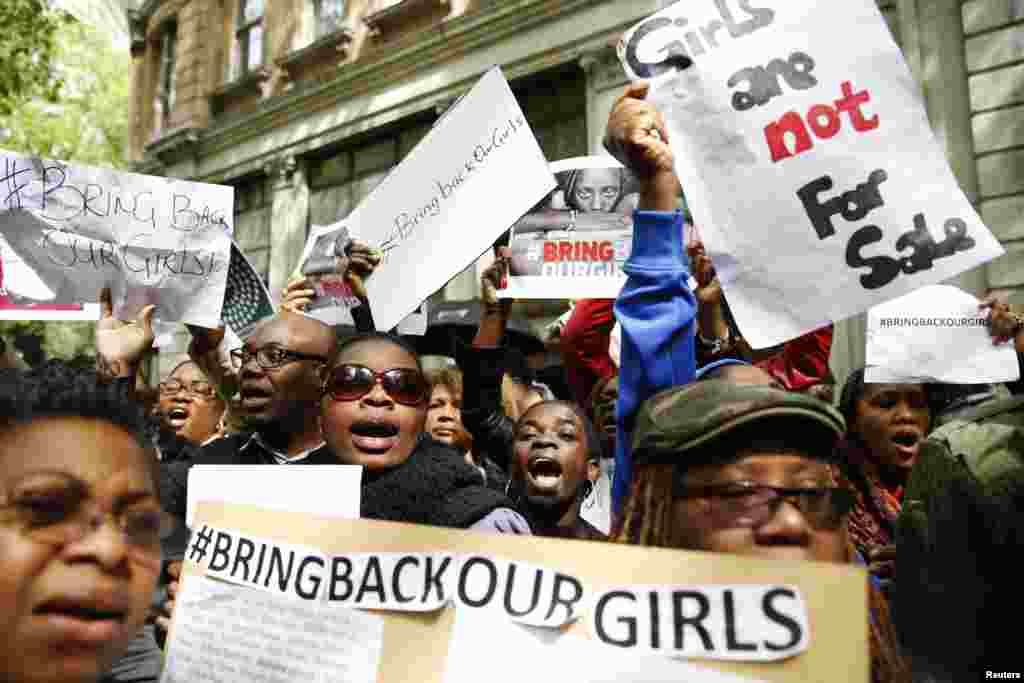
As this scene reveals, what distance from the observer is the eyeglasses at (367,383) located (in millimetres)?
2410

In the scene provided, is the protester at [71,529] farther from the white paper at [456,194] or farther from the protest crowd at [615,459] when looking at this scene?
the white paper at [456,194]

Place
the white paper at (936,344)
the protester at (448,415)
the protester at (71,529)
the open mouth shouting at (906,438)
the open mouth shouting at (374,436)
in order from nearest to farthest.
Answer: the protester at (71,529) < the open mouth shouting at (374,436) < the open mouth shouting at (906,438) < the white paper at (936,344) < the protester at (448,415)

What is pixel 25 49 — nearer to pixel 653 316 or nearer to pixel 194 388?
pixel 194 388

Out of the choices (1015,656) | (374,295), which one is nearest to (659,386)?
(1015,656)

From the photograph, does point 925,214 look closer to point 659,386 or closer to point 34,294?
point 659,386

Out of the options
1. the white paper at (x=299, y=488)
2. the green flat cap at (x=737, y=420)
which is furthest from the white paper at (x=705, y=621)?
the white paper at (x=299, y=488)

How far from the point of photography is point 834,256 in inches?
73.2

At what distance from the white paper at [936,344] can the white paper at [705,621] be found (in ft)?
6.85

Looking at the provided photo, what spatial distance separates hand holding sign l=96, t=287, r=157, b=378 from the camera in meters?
3.03

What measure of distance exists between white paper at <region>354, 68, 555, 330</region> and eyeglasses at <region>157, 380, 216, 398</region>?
1.35 meters

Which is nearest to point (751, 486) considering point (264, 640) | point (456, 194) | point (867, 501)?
point (264, 640)

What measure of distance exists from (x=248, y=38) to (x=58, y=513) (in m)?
15.3

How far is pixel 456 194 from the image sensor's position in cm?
325

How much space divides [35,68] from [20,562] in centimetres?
1249
